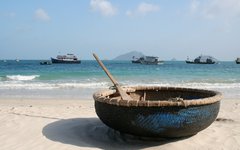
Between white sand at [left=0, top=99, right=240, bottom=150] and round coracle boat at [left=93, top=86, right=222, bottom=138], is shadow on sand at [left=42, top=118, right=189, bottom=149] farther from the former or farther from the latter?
round coracle boat at [left=93, top=86, right=222, bottom=138]

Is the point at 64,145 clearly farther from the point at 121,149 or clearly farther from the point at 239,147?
the point at 239,147

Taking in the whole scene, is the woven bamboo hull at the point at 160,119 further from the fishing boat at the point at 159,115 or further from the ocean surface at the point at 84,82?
the ocean surface at the point at 84,82

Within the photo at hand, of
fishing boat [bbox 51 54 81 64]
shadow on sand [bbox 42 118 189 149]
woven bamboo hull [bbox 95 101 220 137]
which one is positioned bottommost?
shadow on sand [bbox 42 118 189 149]

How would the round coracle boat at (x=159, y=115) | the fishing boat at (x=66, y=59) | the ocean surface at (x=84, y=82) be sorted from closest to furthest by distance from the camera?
1. the round coracle boat at (x=159, y=115)
2. the ocean surface at (x=84, y=82)
3. the fishing boat at (x=66, y=59)

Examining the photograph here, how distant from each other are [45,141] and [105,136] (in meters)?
0.92

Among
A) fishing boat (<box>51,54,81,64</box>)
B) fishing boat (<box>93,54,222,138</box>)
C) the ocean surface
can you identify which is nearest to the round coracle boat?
fishing boat (<box>93,54,222,138</box>)

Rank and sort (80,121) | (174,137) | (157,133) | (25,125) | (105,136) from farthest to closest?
(80,121) < (25,125) < (105,136) < (174,137) < (157,133)

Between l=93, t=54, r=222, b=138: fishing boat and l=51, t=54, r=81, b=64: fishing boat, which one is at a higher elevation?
l=51, t=54, r=81, b=64: fishing boat

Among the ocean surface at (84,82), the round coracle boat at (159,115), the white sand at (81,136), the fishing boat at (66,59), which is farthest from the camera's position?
the fishing boat at (66,59)

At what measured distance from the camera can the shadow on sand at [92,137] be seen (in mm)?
Answer: 4496

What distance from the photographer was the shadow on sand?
177 inches

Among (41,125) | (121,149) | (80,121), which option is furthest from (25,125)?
(121,149)

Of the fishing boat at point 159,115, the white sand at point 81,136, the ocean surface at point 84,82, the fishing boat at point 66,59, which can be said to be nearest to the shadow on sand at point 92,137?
the white sand at point 81,136

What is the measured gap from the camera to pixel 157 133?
4211 mm
